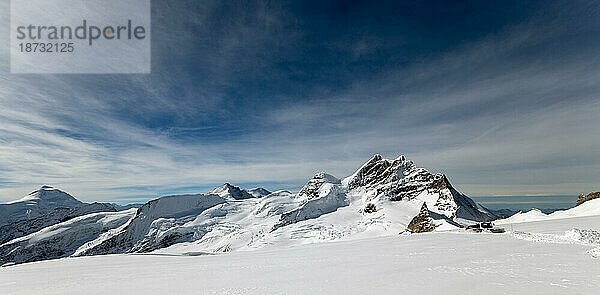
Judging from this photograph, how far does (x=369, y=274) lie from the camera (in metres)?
10.3

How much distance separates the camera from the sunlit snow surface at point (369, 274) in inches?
335

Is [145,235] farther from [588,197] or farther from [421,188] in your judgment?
[588,197]

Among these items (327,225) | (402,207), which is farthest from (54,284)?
(402,207)

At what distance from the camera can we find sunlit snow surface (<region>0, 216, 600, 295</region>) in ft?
27.9

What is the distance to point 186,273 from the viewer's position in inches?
476

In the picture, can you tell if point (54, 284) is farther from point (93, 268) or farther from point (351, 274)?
point (351, 274)

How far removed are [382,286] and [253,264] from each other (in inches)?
248

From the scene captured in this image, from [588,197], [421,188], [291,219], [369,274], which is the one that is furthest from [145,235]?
[369,274]

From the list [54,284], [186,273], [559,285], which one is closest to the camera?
[559,285]

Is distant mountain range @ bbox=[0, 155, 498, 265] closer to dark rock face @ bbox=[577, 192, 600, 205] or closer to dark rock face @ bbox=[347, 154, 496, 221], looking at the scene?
dark rock face @ bbox=[347, 154, 496, 221]

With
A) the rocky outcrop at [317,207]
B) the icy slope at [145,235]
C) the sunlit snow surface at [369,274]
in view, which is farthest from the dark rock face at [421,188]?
the sunlit snow surface at [369,274]

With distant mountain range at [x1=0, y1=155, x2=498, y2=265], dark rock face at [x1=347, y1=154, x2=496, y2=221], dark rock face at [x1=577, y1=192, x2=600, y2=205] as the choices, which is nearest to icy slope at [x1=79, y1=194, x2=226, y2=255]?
distant mountain range at [x1=0, y1=155, x2=498, y2=265]

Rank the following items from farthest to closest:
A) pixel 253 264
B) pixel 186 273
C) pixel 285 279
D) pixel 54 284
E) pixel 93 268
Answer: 1. pixel 93 268
2. pixel 253 264
3. pixel 186 273
4. pixel 54 284
5. pixel 285 279

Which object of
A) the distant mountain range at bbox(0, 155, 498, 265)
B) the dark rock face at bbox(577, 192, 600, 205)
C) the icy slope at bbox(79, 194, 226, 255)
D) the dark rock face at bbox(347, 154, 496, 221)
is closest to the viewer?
the dark rock face at bbox(577, 192, 600, 205)
